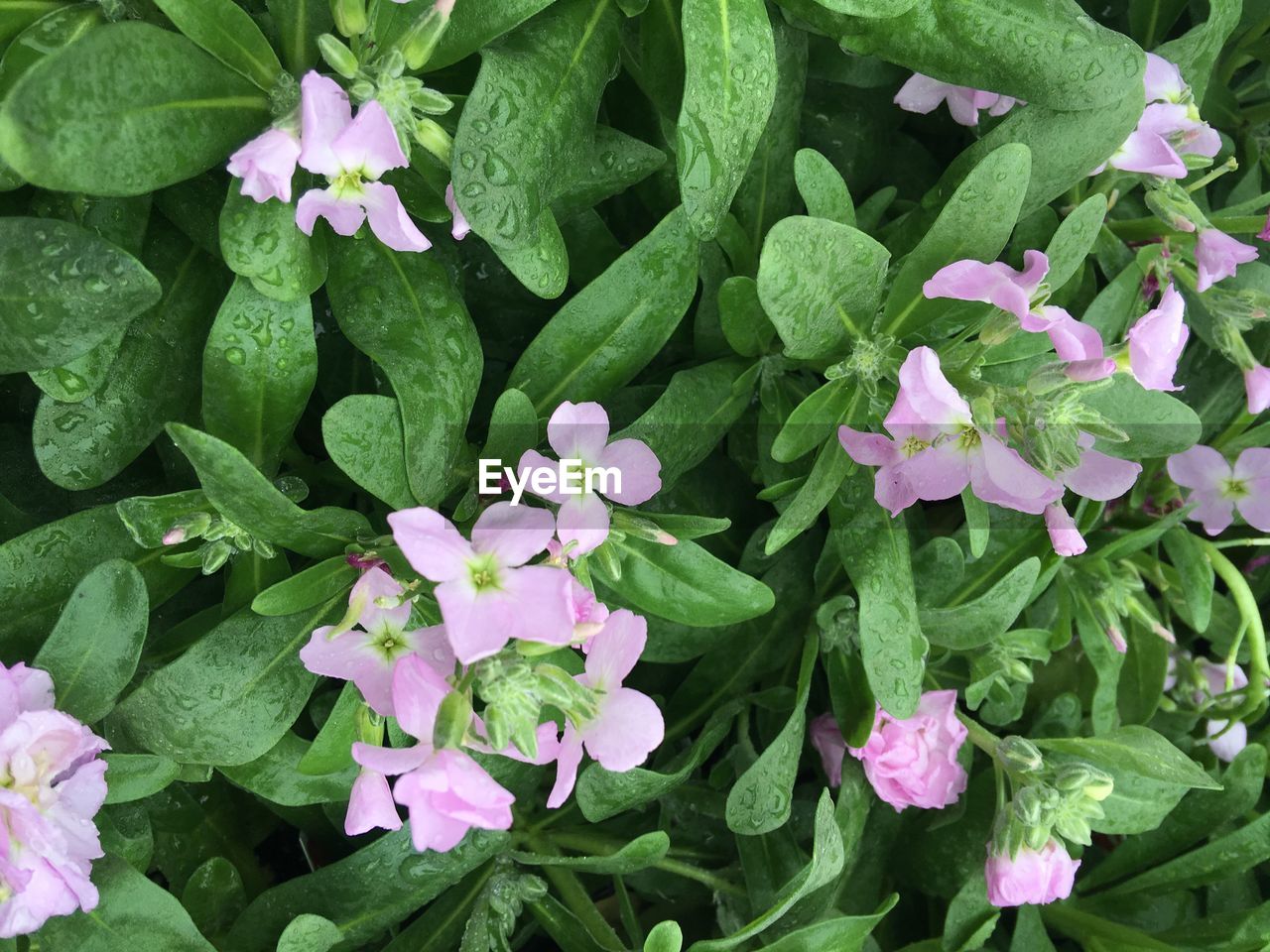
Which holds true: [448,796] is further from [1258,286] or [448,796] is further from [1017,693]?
[1258,286]

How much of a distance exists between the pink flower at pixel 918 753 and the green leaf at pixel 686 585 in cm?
28

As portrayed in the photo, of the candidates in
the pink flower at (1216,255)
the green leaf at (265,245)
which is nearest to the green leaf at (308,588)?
the green leaf at (265,245)

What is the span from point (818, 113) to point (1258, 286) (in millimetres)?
563

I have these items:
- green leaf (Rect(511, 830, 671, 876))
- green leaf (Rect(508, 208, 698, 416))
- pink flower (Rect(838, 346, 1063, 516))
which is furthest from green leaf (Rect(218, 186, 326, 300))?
green leaf (Rect(511, 830, 671, 876))

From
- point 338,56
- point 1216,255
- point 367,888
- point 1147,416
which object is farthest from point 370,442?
point 1216,255

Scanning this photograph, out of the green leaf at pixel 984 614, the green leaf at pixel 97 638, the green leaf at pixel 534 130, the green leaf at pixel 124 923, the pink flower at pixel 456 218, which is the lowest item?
the green leaf at pixel 124 923

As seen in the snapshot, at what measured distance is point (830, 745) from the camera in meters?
1.33

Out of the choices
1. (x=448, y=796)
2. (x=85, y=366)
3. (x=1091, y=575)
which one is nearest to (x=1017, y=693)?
(x=1091, y=575)

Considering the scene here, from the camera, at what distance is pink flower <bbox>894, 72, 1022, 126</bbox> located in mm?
1165

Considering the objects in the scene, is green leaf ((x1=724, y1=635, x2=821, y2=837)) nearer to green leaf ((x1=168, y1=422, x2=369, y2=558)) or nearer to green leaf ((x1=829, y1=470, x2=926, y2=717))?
green leaf ((x1=829, y1=470, x2=926, y2=717))

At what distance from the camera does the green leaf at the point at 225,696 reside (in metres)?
0.96

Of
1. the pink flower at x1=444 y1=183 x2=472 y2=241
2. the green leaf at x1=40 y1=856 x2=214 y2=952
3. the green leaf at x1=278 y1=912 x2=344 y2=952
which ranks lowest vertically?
the green leaf at x1=278 y1=912 x2=344 y2=952

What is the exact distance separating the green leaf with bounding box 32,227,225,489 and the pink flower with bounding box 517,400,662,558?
0.35 meters

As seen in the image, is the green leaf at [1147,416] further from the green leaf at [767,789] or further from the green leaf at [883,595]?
the green leaf at [767,789]
